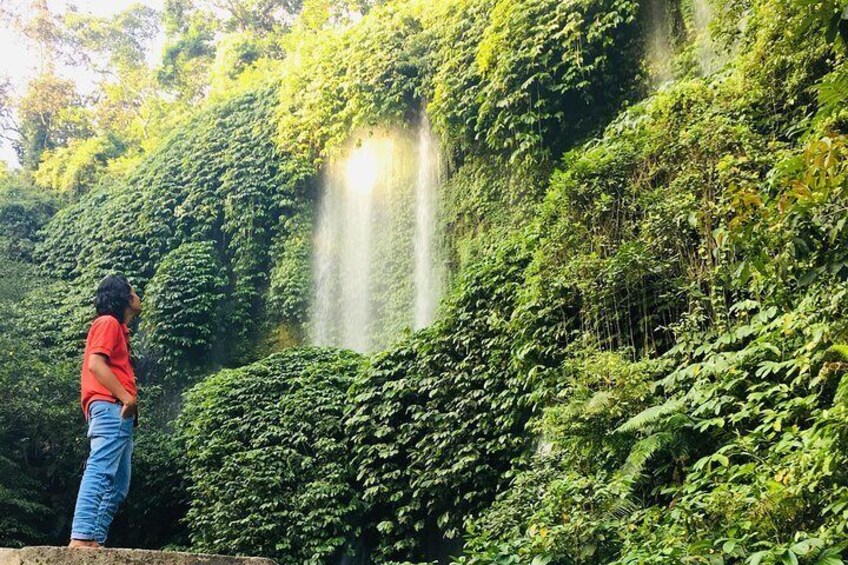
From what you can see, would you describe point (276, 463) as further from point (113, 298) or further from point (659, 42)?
point (659, 42)

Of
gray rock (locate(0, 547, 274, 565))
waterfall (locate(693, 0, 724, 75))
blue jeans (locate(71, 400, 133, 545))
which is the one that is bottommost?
gray rock (locate(0, 547, 274, 565))

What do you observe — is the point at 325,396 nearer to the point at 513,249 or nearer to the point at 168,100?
the point at 513,249

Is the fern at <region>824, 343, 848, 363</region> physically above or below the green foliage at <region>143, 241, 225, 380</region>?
below

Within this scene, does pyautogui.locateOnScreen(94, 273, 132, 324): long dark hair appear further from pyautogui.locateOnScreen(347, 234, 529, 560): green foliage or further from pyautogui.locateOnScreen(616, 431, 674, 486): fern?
pyautogui.locateOnScreen(347, 234, 529, 560): green foliage

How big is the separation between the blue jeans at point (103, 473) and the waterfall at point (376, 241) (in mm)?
6982

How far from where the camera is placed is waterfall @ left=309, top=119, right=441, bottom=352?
11.6 metres

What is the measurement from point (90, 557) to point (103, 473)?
0.70m

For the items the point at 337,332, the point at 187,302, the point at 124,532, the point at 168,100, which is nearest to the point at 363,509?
the point at 124,532

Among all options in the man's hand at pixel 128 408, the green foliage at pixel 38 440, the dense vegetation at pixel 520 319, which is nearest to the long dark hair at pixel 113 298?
the man's hand at pixel 128 408

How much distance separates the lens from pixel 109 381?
4094mm

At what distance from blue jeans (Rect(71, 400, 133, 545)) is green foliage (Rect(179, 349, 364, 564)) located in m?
4.19

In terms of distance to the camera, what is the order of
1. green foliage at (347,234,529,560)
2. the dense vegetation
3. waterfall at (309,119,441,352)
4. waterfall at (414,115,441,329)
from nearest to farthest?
the dense vegetation < green foliage at (347,234,529,560) < waterfall at (414,115,441,329) < waterfall at (309,119,441,352)

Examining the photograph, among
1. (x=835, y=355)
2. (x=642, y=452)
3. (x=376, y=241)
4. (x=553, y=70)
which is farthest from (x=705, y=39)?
(x=376, y=241)

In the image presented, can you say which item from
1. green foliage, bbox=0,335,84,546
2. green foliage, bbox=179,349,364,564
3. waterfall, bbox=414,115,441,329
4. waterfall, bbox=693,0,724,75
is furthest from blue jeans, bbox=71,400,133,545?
waterfall, bbox=693,0,724,75
